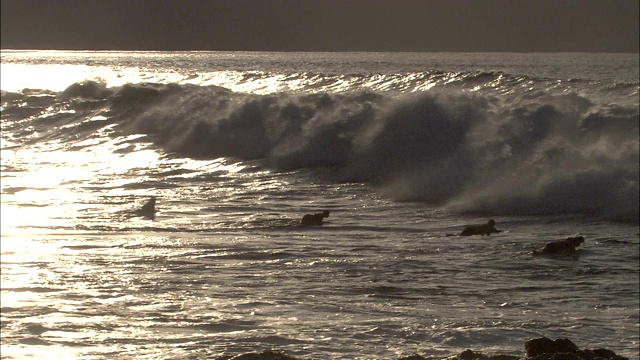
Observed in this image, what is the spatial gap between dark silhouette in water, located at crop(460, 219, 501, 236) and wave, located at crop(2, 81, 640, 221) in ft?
6.67

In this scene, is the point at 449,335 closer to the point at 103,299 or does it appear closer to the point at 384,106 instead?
the point at 103,299

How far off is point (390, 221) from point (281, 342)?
7.07 meters

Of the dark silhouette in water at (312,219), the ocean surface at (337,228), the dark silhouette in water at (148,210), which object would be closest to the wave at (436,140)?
the ocean surface at (337,228)

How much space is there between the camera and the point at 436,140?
21.4 meters

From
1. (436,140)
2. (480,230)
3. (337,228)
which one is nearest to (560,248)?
(480,230)

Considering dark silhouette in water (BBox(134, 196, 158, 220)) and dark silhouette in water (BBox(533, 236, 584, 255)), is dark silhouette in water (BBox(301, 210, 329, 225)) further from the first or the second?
dark silhouette in water (BBox(533, 236, 584, 255))

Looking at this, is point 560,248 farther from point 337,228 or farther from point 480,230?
point 337,228

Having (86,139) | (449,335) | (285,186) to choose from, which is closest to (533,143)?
(285,186)

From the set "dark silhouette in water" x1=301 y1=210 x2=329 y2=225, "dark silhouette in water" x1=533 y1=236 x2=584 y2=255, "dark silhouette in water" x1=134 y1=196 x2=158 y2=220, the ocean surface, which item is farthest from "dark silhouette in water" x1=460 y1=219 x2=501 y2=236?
"dark silhouette in water" x1=134 y1=196 x2=158 y2=220

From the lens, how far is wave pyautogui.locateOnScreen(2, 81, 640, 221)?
1670 centimetres

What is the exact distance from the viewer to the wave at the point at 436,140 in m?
16.7

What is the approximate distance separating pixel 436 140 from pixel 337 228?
Answer: 7380 millimetres

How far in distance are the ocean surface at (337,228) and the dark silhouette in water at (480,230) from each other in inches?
5.9

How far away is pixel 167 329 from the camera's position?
878 cm
